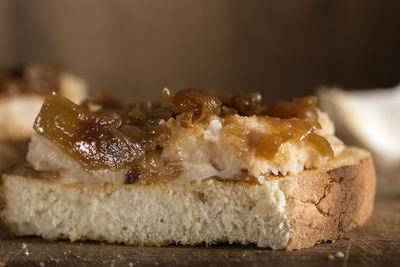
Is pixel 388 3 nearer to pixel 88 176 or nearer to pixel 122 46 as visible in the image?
pixel 122 46

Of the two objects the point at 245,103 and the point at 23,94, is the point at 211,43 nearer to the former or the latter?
the point at 23,94

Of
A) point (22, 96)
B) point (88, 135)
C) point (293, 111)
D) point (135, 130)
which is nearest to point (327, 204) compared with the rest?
point (293, 111)

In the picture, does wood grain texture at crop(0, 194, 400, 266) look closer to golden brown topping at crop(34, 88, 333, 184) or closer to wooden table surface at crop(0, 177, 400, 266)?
wooden table surface at crop(0, 177, 400, 266)

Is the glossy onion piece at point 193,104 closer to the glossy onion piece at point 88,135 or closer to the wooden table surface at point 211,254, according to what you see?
the glossy onion piece at point 88,135

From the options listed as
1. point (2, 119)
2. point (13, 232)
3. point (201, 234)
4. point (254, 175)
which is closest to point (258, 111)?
point (254, 175)

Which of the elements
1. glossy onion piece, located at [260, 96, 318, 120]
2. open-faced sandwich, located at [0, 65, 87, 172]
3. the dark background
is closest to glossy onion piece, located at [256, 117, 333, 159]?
glossy onion piece, located at [260, 96, 318, 120]

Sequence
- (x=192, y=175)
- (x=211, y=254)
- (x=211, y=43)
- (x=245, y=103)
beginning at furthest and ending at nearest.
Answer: (x=211, y=43), (x=245, y=103), (x=192, y=175), (x=211, y=254)

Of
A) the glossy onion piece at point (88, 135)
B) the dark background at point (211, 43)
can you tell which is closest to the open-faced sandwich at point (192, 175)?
the glossy onion piece at point (88, 135)
